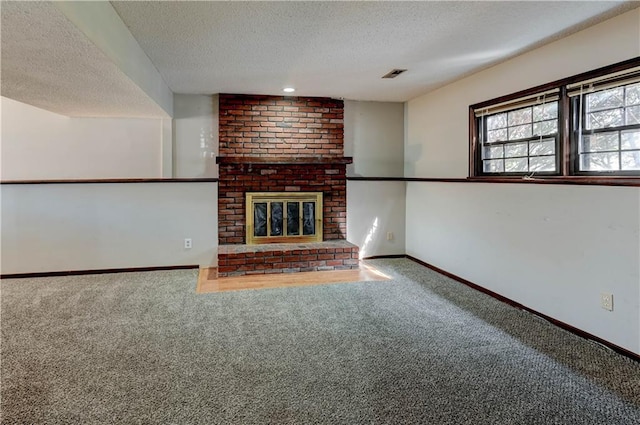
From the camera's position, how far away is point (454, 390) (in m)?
2.06

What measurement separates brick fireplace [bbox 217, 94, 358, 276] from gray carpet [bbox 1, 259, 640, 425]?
43.0 inches

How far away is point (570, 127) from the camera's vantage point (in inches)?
117

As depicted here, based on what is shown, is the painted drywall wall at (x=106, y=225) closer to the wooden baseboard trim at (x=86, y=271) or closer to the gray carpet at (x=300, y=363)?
the wooden baseboard trim at (x=86, y=271)

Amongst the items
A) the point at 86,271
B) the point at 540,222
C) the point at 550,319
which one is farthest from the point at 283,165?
the point at 550,319

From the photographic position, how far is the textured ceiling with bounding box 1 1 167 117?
195 cm

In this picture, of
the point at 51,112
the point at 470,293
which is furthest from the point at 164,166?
the point at 470,293

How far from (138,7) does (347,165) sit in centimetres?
334

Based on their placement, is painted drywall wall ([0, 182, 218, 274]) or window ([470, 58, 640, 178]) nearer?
window ([470, 58, 640, 178])

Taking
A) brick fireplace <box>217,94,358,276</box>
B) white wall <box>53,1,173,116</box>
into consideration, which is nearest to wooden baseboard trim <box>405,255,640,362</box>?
brick fireplace <box>217,94,358,276</box>

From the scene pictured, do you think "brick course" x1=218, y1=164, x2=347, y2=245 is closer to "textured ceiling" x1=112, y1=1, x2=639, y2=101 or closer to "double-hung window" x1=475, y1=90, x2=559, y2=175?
"textured ceiling" x1=112, y1=1, x2=639, y2=101

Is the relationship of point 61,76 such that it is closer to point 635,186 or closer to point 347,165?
point 347,165

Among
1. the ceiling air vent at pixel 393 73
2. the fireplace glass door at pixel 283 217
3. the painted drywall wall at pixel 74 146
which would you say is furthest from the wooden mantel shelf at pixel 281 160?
the ceiling air vent at pixel 393 73

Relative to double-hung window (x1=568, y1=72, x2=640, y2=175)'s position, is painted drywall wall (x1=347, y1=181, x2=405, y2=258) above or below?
below

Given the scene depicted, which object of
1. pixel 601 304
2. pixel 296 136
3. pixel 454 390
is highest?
pixel 296 136
